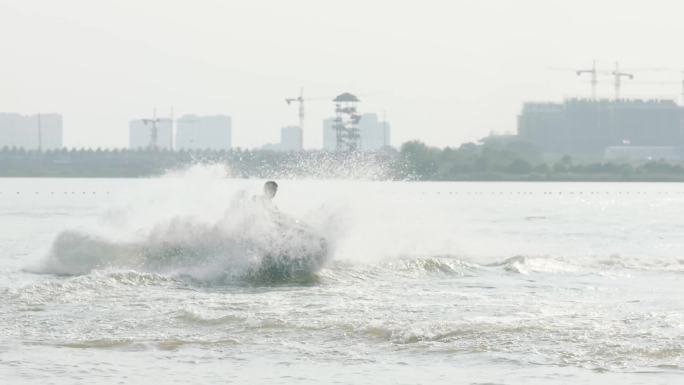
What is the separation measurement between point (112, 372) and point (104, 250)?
16762 millimetres

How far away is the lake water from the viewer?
61.6ft

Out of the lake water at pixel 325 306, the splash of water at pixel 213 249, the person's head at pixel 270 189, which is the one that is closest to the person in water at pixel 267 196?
the person's head at pixel 270 189

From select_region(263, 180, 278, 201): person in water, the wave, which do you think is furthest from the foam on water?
select_region(263, 180, 278, 201): person in water

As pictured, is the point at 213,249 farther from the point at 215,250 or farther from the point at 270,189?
the point at 270,189

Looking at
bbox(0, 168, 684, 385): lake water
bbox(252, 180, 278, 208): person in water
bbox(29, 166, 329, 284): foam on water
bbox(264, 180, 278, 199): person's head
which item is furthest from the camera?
bbox(264, 180, 278, 199): person's head

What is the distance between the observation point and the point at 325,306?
985 inches

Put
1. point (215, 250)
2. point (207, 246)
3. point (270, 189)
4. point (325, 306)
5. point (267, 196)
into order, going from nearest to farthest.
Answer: point (325, 306)
point (215, 250)
point (207, 246)
point (267, 196)
point (270, 189)

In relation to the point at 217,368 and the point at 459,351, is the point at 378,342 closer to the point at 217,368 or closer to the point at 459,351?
the point at 459,351

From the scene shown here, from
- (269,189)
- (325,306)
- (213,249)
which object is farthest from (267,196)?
(325,306)

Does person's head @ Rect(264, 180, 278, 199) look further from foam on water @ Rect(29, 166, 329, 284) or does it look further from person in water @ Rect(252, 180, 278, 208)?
foam on water @ Rect(29, 166, 329, 284)

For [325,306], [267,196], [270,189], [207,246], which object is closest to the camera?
[325,306]

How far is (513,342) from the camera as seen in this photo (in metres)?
20.6

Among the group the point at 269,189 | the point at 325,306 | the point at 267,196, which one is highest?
the point at 269,189

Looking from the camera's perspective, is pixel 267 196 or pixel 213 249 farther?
pixel 267 196
